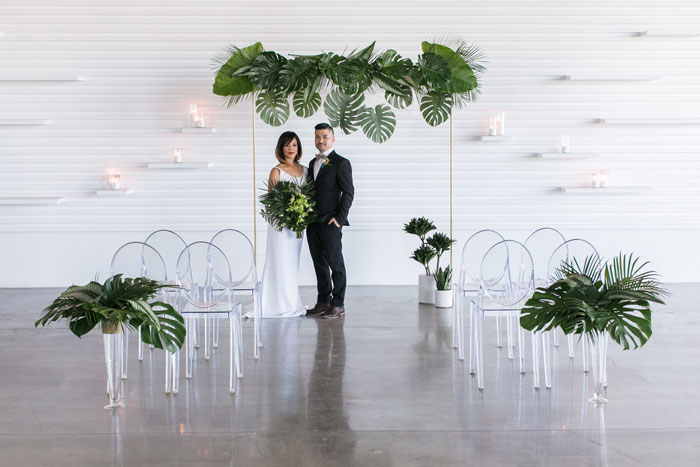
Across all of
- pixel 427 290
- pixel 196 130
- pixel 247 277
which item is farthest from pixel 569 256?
pixel 196 130

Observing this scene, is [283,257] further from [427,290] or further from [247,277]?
[427,290]

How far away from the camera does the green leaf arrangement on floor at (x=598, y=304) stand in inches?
167

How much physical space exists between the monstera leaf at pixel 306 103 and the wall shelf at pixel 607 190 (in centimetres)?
322

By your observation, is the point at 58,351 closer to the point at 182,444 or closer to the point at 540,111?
the point at 182,444

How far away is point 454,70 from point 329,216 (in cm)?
188

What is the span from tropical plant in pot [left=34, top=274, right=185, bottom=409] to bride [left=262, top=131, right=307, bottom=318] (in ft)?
8.00

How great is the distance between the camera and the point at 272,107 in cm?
757

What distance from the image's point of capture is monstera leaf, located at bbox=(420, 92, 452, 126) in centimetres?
756

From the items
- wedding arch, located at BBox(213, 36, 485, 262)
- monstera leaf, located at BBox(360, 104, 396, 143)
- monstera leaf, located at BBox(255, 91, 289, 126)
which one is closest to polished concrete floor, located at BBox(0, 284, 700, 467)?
wedding arch, located at BBox(213, 36, 485, 262)

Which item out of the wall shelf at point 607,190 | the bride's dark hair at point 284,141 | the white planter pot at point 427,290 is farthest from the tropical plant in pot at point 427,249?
the wall shelf at point 607,190

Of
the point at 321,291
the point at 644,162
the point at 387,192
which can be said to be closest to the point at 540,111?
the point at 644,162

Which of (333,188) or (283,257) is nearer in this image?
(283,257)

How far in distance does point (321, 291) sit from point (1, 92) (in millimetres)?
4530

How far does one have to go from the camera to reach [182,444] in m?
3.84
